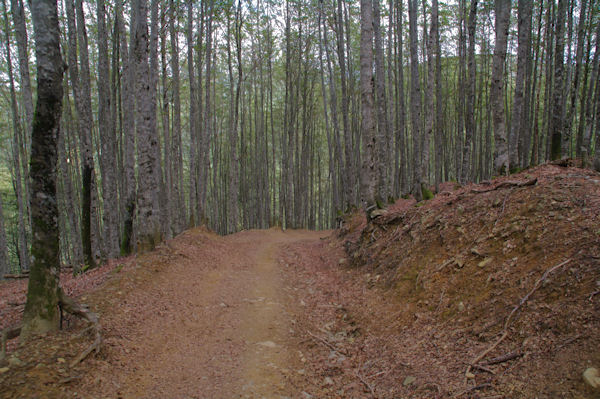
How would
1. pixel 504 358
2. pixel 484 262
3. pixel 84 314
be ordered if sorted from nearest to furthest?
pixel 504 358 → pixel 84 314 → pixel 484 262

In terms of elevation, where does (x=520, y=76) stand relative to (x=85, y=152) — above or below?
above

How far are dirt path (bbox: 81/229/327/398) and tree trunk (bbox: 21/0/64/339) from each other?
0.89 metres

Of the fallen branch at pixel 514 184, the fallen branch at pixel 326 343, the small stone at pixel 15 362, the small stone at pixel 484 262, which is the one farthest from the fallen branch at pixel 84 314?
the fallen branch at pixel 514 184

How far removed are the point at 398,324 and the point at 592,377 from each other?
2.50 metres

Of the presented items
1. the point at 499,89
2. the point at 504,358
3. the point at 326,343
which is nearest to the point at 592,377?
the point at 504,358

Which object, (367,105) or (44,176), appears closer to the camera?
(44,176)

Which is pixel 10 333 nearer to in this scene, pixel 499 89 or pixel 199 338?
pixel 199 338

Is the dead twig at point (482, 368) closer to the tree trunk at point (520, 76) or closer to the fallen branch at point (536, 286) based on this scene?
the fallen branch at point (536, 286)

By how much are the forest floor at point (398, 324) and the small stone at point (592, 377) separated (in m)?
0.05

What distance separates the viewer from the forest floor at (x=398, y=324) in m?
2.89

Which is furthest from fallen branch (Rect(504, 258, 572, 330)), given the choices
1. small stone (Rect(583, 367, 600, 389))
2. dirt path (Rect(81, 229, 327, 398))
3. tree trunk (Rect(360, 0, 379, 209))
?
tree trunk (Rect(360, 0, 379, 209))

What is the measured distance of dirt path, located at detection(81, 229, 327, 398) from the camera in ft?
11.4

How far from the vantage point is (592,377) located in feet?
7.23

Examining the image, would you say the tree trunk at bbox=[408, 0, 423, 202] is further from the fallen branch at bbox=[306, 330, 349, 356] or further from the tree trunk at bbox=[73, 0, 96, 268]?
the tree trunk at bbox=[73, 0, 96, 268]
